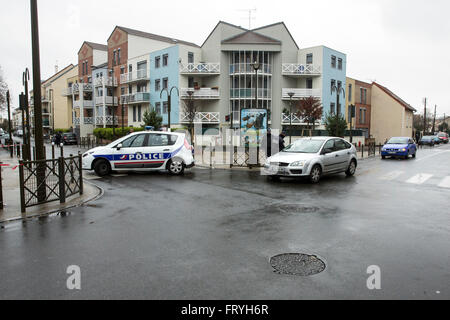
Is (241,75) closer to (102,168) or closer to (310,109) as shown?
(310,109)

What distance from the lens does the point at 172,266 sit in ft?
15.3

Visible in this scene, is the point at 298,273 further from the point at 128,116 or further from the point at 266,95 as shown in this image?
the point at 128,116

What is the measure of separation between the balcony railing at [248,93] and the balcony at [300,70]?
8.92 feet

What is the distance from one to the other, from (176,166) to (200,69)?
1026 inches

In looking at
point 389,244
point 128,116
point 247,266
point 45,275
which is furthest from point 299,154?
point 128,116

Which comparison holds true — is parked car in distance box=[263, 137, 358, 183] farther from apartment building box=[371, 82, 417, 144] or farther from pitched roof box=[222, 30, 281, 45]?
apartment building box=[371, 82, 417, 144]

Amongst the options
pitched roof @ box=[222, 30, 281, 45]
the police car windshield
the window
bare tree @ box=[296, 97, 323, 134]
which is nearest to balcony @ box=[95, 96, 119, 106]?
pitched roof @ box=[222, 30, 281, 45]

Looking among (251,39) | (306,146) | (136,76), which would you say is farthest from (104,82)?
A: (306,146)

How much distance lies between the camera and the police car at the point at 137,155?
1378cm

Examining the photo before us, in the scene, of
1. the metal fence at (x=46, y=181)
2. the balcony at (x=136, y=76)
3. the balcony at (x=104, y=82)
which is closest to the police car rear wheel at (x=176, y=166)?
the metal fence at (x=46, y=181)

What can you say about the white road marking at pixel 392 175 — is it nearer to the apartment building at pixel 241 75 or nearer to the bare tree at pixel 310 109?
the bare tree at pixel 310 109

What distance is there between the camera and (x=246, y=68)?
3822 centimetres

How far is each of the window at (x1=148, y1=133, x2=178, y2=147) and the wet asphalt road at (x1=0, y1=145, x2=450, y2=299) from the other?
13.6 ft

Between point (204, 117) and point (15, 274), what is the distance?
34747mm
